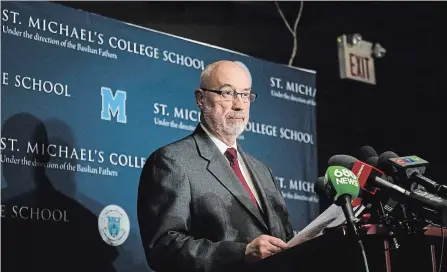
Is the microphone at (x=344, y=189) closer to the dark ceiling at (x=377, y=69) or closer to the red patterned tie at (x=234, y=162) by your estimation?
the red patterned tie at (x=234, y=162)

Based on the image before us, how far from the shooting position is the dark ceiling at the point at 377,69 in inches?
212

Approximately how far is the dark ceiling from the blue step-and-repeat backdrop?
1.12 meters

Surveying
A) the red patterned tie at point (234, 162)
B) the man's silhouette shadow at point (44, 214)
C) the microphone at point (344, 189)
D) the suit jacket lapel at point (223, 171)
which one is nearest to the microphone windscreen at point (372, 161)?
the microphone at point (344, 189)

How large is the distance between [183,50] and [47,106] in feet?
3.20

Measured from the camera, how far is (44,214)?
11.9ft

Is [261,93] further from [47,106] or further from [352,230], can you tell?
[352,230]

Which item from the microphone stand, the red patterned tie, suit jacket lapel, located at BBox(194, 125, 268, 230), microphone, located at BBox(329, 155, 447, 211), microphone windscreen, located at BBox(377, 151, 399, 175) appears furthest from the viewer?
the red patterned tie

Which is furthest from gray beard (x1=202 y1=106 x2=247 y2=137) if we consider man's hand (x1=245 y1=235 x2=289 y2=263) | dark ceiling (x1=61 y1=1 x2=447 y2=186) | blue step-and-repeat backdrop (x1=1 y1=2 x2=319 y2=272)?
dark ceiling (x1=61 y1=1 x2=447 y2=186)

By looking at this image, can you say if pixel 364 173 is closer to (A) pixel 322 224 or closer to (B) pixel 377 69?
(A) pixel 322 224

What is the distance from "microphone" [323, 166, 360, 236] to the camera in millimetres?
2115

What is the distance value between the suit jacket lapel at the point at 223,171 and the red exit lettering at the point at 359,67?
7.82 feet

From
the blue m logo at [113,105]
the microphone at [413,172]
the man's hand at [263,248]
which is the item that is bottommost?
the man's hand at [263,248]

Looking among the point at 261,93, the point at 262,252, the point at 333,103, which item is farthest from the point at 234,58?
the point at 262,252

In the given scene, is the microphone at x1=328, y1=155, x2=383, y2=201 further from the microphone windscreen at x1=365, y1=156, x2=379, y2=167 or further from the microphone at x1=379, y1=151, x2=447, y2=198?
the microphone windscreen at x1=365, y1=156, x2=379, y2=167
